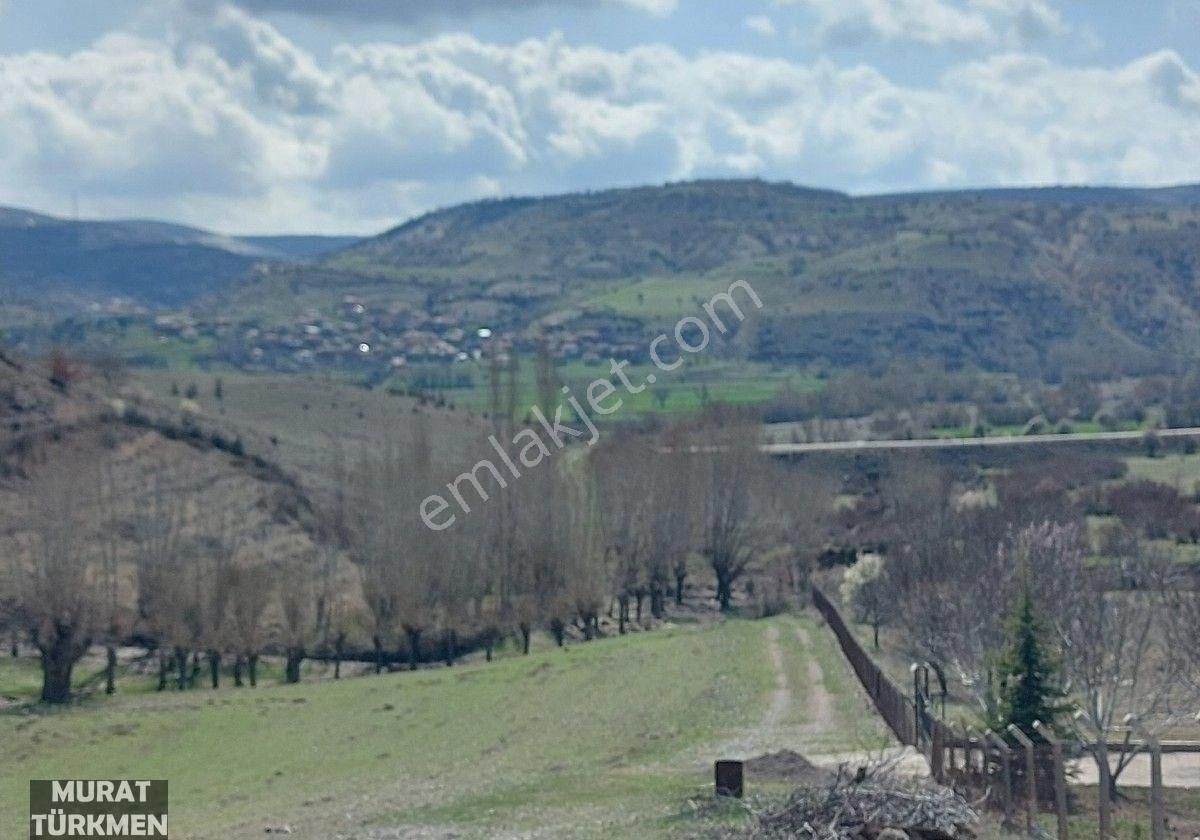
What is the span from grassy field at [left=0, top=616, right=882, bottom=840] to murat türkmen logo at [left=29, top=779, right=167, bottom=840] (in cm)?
47

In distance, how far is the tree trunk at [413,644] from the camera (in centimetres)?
5822

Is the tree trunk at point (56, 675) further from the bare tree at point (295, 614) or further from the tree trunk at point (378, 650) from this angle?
the tree trunk at point (378, 650)

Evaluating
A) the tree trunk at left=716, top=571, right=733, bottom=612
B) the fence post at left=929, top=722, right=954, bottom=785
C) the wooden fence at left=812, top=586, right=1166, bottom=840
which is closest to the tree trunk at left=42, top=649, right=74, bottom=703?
the wooden fence at left=812, top=586, right=1166, bottom=840

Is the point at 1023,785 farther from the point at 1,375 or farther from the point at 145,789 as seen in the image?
the point at 1,375

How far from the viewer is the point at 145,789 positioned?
29719 mm

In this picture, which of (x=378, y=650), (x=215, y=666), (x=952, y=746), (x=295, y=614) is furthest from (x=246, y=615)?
(x=952, y=746)

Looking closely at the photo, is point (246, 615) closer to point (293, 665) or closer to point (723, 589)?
point (293, 665)

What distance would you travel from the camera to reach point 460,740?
1460 inches

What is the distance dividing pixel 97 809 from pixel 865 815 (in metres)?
12.2

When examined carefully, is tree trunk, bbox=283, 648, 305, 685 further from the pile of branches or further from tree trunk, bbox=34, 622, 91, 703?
the pile of branches

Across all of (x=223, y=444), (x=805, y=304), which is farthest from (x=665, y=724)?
(x=805, y=304)

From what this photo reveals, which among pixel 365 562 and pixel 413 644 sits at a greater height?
pixel 365 562

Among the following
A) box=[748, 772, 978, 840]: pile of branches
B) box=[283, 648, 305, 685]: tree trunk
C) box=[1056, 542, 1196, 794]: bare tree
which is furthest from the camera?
box=[283, 648, 305, 685]: tree trunk

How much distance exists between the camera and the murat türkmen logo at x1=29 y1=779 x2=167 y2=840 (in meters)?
22.4
